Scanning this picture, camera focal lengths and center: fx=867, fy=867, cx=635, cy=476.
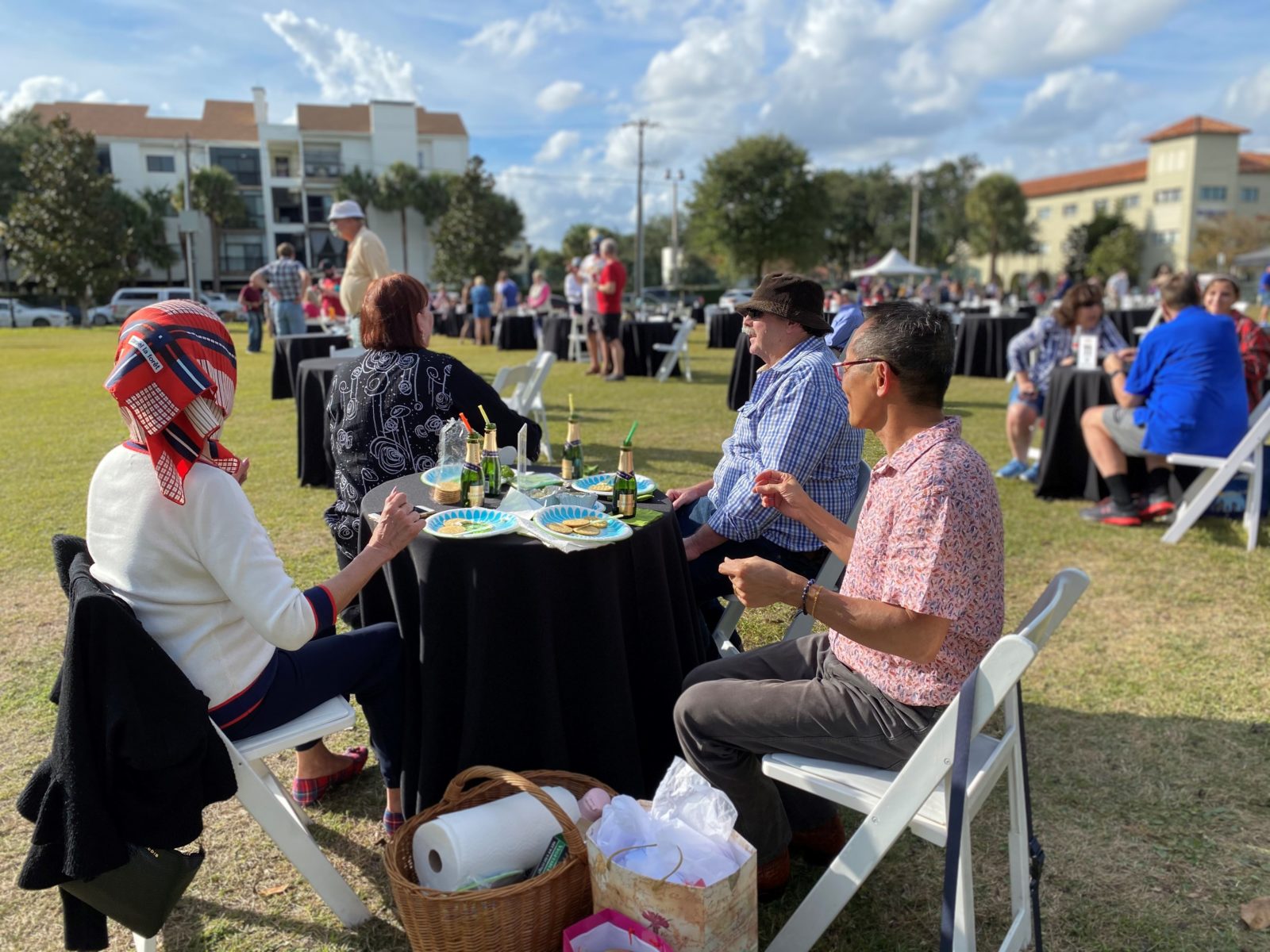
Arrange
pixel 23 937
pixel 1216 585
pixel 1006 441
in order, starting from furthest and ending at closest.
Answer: pixel 1006 441
pixel 1216 585
pixel 23 937

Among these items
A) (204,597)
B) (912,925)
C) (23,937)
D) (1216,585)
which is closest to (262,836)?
(23,937)

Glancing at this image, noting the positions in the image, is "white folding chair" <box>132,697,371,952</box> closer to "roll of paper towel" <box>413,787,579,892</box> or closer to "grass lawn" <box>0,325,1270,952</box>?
"grass lawn" <box>0,325,1270,952</box>

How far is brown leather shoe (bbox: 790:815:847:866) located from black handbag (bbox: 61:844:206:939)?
1.61m

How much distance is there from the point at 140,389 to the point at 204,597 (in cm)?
48

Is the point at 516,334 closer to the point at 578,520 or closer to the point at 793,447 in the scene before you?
the point at 793,447

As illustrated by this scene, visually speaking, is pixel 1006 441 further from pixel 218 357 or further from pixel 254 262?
pixel 254 262

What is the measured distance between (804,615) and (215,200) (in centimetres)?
5981

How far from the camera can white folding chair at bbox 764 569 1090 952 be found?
1.73 metres

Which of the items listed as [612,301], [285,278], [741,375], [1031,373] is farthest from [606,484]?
[285,278]

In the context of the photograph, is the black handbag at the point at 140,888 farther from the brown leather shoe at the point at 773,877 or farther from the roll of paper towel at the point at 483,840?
the brown leather shoe at the point at 773,877

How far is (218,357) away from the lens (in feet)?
6.35

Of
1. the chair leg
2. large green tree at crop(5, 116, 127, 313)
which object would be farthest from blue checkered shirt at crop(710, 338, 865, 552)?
large green tree at crop(5, 116, 127, 313)

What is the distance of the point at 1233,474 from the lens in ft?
16.7

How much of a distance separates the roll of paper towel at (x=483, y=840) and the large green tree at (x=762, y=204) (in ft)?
145
